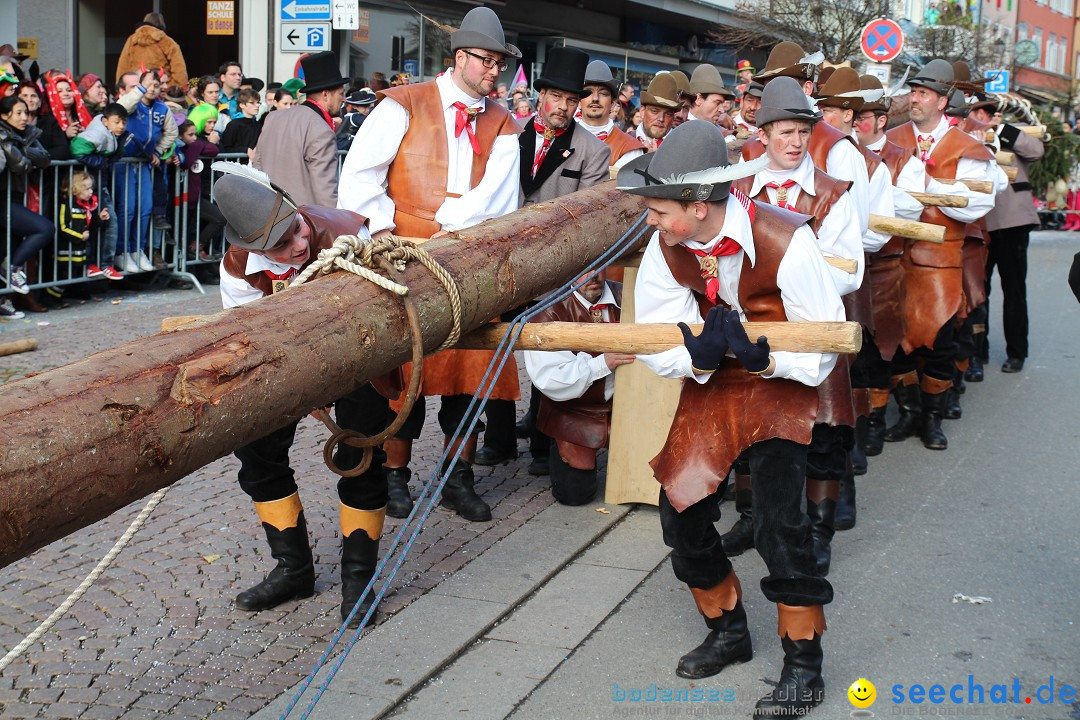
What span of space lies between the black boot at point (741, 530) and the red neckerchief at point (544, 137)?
6.58 feet

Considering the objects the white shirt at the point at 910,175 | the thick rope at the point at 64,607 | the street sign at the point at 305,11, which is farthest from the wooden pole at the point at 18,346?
the street sign at the point at 305,11

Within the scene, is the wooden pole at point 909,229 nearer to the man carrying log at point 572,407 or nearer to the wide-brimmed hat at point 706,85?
the man carrying log at point 572,407

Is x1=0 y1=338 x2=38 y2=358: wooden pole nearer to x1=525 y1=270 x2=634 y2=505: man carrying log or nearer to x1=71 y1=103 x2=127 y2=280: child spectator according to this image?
x1=71 y1=103 x2=127 y2=280: child spectator

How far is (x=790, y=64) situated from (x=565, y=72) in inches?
66.1

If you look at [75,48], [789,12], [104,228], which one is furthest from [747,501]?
[789,12]

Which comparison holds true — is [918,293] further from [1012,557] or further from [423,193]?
[423,193]

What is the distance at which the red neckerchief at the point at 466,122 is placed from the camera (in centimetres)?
577

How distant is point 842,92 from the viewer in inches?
280

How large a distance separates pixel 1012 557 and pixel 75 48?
1234cm

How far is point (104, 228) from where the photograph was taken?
9.89m

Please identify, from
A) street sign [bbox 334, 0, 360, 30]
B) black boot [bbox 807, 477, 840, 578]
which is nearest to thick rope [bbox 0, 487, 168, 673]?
black boot [bbox 807, 477, 840, 578]

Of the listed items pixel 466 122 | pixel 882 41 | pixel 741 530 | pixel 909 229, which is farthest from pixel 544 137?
pixel 882 41

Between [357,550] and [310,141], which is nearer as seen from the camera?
[357,550]

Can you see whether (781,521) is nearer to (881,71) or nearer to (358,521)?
(358,521)
